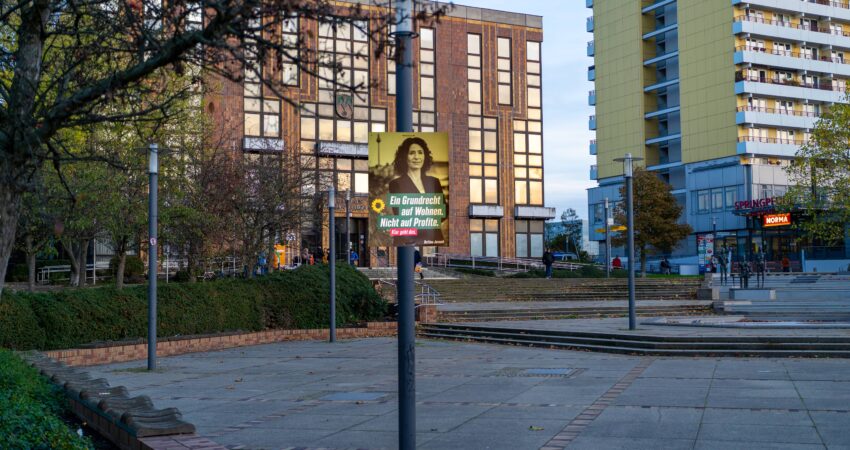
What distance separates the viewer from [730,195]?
244 feet

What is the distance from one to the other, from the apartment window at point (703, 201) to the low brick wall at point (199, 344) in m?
55.5

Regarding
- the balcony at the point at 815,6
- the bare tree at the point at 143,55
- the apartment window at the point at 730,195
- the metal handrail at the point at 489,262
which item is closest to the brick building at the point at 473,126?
the metal handrail at the point at 489,262

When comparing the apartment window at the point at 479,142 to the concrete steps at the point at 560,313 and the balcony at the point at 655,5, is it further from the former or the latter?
the concrete steps at the point at 560,313

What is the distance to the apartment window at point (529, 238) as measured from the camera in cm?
6506

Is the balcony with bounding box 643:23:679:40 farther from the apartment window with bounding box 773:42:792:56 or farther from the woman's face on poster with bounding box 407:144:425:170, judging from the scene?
the woman's face on poster with bounding box 407:144:425:170

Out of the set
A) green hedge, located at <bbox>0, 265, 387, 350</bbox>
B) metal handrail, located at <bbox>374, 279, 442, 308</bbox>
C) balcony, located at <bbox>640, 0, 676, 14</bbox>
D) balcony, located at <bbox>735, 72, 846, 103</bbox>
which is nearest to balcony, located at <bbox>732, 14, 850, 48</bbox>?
balcony, located at <bbox>735, 72, 846, 103</bbox>

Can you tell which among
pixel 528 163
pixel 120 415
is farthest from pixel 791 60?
pixel 120 415

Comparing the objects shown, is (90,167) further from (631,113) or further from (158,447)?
(631,113)

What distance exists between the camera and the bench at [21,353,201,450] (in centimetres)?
738

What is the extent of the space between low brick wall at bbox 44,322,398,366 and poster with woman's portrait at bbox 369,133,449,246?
1287cm

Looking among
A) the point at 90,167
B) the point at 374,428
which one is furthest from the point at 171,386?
the point at 90,167

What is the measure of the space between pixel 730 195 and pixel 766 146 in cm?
503

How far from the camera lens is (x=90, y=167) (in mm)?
25016

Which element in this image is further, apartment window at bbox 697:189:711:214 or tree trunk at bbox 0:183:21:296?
Answer: apartment window at bbox 697:189:711:214
